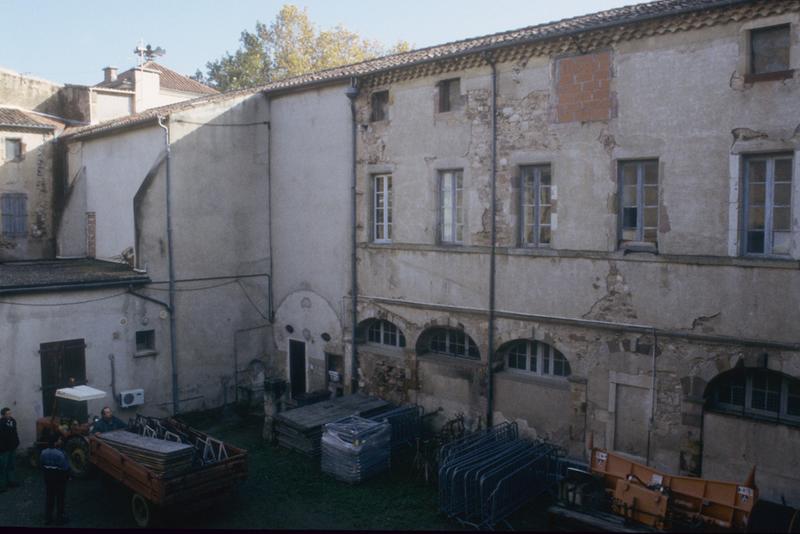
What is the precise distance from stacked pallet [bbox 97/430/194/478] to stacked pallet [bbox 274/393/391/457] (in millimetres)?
3242

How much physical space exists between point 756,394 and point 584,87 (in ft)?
21.0

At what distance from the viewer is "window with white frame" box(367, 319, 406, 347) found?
675 inches

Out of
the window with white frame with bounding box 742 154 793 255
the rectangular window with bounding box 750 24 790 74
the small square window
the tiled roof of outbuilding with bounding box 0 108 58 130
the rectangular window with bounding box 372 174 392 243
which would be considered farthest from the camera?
the tiled roof of outbuilding with bounding box 0 108 58 130

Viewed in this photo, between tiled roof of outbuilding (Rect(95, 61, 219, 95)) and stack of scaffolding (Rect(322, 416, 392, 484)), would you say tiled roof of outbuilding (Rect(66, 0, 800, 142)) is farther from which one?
tiled roof of outbuilding (Rect(95, 61, 219, 95))

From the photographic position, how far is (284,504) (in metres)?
12.9

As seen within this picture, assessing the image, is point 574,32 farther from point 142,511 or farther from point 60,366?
point 60,366

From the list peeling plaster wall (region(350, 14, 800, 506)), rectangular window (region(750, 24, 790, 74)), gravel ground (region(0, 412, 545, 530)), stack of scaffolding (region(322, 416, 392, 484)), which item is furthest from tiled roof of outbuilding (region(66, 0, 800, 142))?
gravel ground (region(0, 412, 545, 530))

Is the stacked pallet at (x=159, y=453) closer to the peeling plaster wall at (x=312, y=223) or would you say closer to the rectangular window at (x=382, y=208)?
the peeling plaster wall at (x=312, y=223)

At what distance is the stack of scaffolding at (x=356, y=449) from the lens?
13.6m

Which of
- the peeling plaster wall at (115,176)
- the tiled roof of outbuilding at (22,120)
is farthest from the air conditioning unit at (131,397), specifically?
the tiled roof of outbuilding at (22,120)

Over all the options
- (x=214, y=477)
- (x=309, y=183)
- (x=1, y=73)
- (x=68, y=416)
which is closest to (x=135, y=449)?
(x=214, y=477)

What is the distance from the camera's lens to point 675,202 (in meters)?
12.3

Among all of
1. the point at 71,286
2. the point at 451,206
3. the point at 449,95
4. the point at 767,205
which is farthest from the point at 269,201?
the point at 767,205

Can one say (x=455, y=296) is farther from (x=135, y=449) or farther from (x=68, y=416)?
(x=68, y=416)
